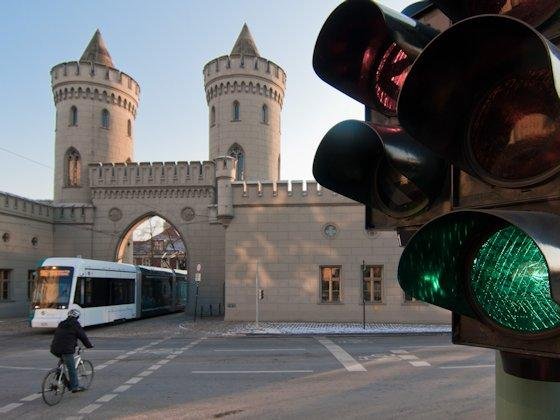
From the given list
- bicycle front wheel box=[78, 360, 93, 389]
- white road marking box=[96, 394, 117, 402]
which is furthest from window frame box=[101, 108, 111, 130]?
white road marking box=[96, 394, 117, 402]

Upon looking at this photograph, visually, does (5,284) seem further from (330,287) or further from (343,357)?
(343,357)

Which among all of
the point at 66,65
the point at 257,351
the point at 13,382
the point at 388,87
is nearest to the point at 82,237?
the point at 66,65

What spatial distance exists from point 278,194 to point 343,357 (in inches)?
506

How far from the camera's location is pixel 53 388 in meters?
9.26

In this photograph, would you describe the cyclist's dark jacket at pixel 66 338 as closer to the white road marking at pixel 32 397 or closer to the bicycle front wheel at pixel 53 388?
the bicycle front wheel at pixel 53 388

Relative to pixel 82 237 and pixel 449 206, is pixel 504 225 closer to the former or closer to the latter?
pixel 449 206

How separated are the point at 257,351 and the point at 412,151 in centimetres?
1481

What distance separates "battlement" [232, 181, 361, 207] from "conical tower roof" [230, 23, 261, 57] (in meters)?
14.6

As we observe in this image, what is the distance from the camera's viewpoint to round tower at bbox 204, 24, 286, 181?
1469 inches

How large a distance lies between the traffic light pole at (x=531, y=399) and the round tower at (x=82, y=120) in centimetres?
3608

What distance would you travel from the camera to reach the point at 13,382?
37.1 feet

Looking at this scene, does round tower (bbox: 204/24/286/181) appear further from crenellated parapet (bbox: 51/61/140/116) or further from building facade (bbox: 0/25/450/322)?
crenellated parapet (bbox: 51/61/140/116)

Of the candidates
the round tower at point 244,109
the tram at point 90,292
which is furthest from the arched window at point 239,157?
the tram at point 90,292

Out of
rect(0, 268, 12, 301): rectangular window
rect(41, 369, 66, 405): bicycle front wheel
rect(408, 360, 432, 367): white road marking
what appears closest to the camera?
rect(41, 369, 66, 405): bicycle front wheel
